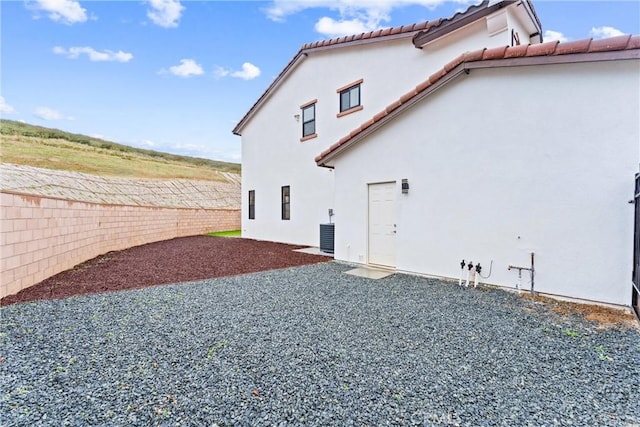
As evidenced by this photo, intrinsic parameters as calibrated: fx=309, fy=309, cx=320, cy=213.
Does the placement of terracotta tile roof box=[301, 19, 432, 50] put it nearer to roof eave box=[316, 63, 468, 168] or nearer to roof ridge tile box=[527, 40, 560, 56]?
roof eave box=[316, 63, 468, 168]

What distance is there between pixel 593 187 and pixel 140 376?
22.2 ft

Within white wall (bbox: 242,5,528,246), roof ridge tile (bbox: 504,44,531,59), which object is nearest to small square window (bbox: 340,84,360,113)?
white wall (bbox: 242,5,528,246)

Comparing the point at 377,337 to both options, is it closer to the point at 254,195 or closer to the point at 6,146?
the point at 254,195

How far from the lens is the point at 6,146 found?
860 inches

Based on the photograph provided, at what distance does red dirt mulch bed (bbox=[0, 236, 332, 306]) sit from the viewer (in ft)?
19.3

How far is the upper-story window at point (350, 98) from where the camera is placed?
37.5 ft

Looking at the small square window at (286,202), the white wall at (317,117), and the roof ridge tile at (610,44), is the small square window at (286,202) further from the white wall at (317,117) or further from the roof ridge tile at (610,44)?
the roof ridge tile at (610,44)

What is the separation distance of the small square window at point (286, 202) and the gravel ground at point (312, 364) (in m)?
8.79

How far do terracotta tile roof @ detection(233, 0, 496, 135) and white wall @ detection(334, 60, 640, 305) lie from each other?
366 cm

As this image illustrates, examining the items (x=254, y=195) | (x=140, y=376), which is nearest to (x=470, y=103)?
(x=140, y=376)

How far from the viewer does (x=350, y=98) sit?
462 inches

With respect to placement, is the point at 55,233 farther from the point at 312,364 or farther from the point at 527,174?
the point at 527,174

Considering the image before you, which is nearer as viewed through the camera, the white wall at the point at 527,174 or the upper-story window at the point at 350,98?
the white wall at the point at 527,174

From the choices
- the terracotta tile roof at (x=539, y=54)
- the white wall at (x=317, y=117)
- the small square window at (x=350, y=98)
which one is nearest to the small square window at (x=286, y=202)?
the white wall at (x=317, y=117)
